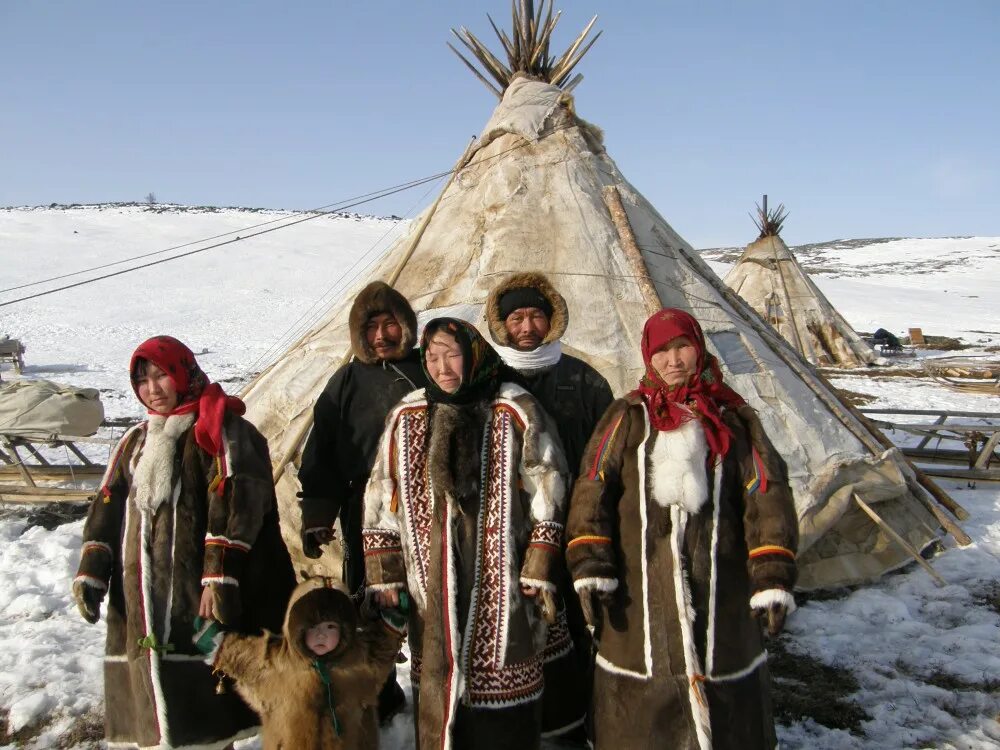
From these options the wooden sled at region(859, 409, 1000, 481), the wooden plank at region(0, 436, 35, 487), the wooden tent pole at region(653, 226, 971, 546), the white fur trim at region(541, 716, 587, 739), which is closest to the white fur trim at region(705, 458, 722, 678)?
the white fur trim at region(541, 716, 587, 739)

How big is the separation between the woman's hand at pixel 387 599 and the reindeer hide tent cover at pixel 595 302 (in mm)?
1749

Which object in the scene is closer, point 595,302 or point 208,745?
point 208,745

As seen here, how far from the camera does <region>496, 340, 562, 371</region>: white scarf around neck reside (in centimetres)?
262

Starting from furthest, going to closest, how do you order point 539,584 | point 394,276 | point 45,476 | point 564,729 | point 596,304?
point 45,476 < point 394,276 < point 596,304 < point 564,729 < point 539,584

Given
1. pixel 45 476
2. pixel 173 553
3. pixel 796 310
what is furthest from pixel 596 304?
pixel 796 310

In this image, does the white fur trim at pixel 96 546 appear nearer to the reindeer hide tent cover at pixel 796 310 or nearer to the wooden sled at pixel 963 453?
the wooden sled at pixel 963 453

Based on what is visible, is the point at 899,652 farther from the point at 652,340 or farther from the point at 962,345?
the point at 962,345

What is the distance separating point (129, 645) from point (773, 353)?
357cm

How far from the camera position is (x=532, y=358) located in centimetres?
262

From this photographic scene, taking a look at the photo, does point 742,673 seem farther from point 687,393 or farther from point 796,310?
point 796,310

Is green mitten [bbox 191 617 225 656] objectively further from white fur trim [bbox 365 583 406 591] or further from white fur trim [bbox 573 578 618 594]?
white fur trim [bbox 573 578 618 594]

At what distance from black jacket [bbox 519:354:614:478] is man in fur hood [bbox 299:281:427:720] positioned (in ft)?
1.43

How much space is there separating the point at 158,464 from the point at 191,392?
0.25 m

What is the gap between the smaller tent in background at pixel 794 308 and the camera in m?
14.2
